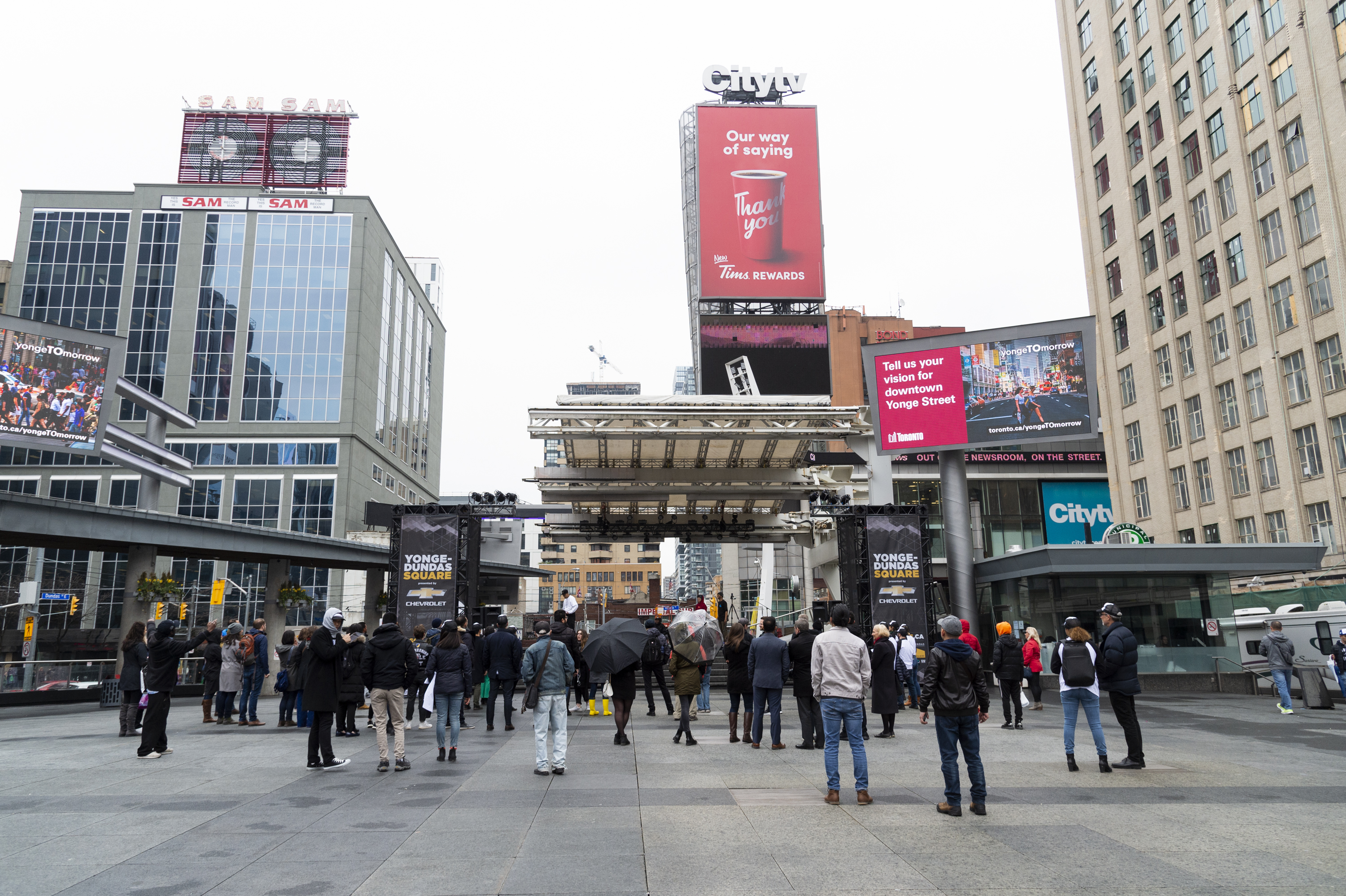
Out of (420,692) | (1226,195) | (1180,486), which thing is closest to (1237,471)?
(1180,486)

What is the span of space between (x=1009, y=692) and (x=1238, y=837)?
8643 millimetres

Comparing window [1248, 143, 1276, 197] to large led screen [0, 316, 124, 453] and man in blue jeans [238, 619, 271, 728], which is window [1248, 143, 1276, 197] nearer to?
man in blue jeans [238, 619, 271, 728]

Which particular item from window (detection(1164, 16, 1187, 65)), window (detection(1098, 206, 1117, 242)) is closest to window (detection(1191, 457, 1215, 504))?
window (detection(1098, 206, 1117, 242))

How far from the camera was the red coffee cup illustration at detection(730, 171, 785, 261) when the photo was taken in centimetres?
4878

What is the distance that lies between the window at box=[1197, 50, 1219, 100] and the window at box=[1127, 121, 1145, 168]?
507 centimetres

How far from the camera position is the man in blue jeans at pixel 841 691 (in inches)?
316

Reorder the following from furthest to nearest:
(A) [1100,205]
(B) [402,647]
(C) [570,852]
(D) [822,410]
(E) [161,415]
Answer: (A) [1100,205] < (E) [161,415] < (D) [822,410] < (B) [402,647] < (C) [570,852]

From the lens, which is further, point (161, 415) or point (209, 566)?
point (209, 566)

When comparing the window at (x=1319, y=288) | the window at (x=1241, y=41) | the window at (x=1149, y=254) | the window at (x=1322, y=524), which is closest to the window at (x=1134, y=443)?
the window at (x=1149, y=254)

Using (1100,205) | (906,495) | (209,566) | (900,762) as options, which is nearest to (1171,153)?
(1100,205)

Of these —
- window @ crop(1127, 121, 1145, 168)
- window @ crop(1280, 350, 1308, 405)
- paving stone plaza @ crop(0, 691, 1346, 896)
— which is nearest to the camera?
paving stone plaza @ crop(0, 691, 1346, 896)

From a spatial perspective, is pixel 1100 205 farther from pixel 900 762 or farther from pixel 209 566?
pixel 209 566

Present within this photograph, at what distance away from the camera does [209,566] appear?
64875 mm

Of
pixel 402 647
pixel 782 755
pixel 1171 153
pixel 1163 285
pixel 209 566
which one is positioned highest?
pixel 1171 153
